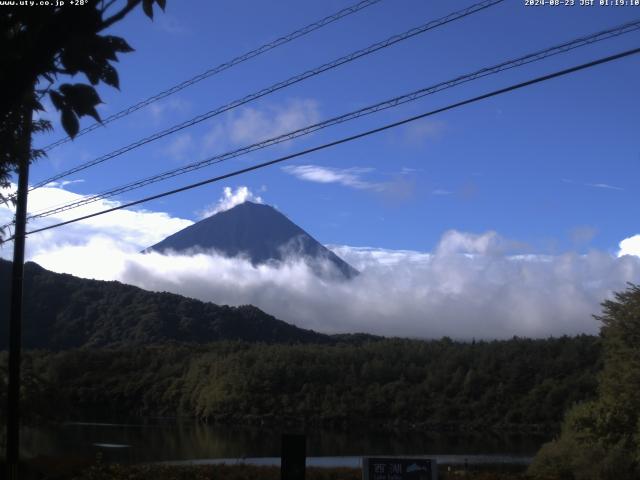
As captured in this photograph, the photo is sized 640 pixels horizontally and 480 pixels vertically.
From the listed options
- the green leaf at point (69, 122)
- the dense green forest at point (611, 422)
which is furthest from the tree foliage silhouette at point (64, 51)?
the dense green forest at point (611, 422)

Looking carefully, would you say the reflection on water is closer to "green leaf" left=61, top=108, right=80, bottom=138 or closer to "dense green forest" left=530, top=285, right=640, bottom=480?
"dense green forest" left=530, top=285, right=640, bottom=480

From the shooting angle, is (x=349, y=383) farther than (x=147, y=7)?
Yes

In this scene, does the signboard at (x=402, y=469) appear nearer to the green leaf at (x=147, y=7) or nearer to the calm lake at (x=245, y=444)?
the green leaf at (x=147, y=7)

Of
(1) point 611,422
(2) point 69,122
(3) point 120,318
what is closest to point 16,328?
(2) point 69,122

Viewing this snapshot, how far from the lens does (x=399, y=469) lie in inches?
437

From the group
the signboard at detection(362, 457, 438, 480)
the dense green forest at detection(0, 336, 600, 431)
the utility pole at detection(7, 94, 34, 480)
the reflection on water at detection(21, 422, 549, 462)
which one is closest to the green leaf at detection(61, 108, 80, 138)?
the signboard at detection(362, 457, 438, 480)

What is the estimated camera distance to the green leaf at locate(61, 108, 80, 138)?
4.86 m

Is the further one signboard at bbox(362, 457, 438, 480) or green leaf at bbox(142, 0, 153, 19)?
signboard at bbox(362, 457, 438, 480)

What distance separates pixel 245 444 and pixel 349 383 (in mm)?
38938

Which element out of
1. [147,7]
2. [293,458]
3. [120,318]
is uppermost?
[120,318]

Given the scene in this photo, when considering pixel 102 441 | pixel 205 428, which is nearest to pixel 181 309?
pixel 205 428

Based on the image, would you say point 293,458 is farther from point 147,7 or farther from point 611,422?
point 611,422

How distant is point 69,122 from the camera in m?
4.88

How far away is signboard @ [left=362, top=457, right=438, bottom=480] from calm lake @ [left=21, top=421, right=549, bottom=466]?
28202mm
